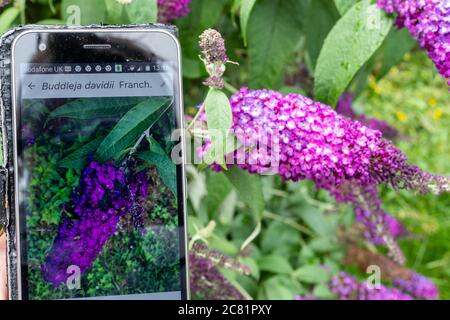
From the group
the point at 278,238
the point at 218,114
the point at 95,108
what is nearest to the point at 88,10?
the point at 95,108

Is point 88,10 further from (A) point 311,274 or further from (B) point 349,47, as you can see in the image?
(A) point 311,274

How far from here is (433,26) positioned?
840mm

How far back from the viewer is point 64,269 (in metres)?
0.82

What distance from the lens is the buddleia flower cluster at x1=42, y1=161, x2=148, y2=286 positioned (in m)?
0.82

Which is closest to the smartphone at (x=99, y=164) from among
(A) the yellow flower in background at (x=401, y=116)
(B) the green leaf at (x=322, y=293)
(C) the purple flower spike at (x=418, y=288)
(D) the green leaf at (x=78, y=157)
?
(D) the green leaf at (x=78, y=157)

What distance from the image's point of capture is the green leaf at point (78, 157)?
0.82m

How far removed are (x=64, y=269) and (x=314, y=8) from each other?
70 centimetres

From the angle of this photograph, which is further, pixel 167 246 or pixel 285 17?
pixel 285 17

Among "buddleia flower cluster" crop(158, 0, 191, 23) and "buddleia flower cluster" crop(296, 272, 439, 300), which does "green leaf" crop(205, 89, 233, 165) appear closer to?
"buddleia flower cluster" crop(158, 0, 191, 23)

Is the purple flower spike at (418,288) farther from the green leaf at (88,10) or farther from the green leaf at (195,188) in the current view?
the green leaf at (88,10)

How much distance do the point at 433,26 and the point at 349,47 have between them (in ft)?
0.47

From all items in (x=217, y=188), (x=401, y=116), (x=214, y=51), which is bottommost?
(x=217, y=188)
